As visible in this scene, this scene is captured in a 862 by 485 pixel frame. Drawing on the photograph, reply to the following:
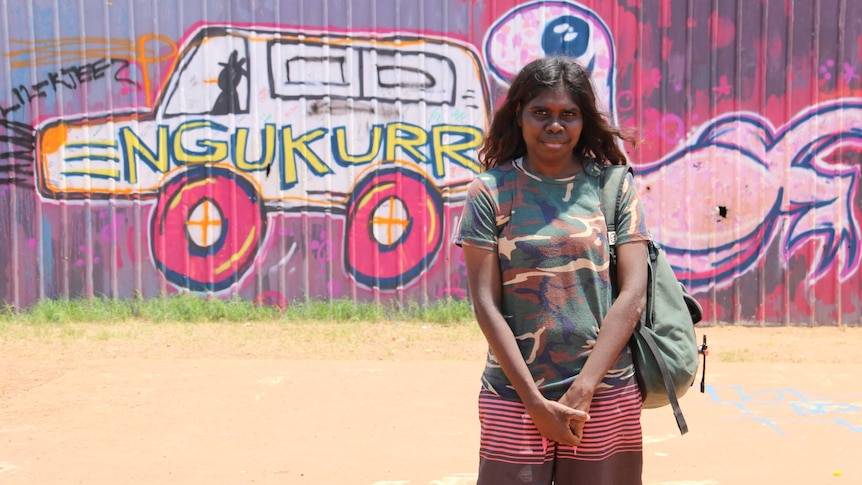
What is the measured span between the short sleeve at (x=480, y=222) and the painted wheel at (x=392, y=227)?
202 inches

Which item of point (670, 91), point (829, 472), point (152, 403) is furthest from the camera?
point (670, 91)

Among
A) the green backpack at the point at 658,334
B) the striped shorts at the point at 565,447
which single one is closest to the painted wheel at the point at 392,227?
the green backpack at the point at 658,334

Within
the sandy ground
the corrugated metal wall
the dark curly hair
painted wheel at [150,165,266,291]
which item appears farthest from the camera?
painted wheel at [150,165,266,291]

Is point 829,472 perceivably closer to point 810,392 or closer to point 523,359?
point 810,392

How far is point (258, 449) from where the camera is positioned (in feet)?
13.9

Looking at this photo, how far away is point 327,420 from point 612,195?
273 cm

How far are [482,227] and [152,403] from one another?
10.8 feet

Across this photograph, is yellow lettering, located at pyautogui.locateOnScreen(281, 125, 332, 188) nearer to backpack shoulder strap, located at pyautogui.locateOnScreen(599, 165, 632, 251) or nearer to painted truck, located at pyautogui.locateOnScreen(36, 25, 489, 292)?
painted truck, located at pyautogui.locateOnScreen(36, 25, 489, 292)

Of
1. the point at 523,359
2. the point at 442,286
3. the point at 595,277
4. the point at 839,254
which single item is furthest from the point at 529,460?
the point at 839,254

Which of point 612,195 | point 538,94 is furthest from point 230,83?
point 612,195

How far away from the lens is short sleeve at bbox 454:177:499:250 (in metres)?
2.39

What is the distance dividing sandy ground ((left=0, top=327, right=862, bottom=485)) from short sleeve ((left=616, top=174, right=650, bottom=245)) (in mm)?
1764

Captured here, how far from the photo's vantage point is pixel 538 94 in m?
2.48

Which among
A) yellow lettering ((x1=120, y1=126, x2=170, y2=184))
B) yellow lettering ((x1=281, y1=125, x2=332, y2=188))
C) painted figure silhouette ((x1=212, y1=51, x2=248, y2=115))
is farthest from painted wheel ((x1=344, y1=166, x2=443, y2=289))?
yellow lettering ((x1=120, y1=126, x2=170, y2=184))
